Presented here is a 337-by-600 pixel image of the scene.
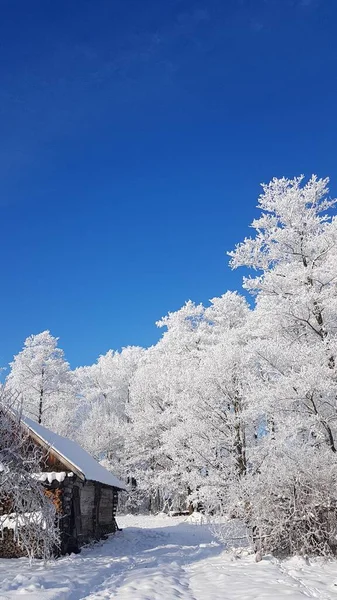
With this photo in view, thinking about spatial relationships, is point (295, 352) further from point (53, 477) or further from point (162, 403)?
point (162, 403)

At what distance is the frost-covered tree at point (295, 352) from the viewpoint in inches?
492

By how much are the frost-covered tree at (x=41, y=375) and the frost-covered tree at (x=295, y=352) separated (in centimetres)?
1851

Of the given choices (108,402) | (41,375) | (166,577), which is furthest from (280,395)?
(108,402)

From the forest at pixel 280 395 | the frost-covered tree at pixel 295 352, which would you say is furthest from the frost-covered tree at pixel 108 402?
the frost-covered tree at pixel 295 352

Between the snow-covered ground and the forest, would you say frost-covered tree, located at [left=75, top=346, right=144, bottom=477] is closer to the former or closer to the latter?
the forest

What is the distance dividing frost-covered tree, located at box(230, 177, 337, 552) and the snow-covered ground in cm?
143

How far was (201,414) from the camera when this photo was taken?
2248 centimetres

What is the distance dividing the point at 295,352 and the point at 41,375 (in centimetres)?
2178

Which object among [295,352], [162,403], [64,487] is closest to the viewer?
[295,352]

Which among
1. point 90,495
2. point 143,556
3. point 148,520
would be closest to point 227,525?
point 143,556

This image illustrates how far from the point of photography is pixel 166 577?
11180 millimetres

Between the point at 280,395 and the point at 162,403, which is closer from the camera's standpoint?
the point at 280,395

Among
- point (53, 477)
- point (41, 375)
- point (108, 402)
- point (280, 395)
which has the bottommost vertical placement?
point (53, 477)

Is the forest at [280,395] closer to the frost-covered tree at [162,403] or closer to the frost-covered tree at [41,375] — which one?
the frost-covered tree at [162,403]
